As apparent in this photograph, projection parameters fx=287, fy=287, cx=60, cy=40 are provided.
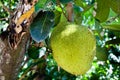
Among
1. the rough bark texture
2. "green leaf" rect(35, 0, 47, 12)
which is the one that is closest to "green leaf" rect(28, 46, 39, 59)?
the rough bark texture

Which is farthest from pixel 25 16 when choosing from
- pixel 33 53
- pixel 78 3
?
pixel 78 3

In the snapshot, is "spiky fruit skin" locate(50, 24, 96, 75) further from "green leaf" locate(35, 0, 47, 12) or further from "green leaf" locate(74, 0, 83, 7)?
"green leaf" locate(74, 0, 83, 7)

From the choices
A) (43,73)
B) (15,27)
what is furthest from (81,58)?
(43,73)

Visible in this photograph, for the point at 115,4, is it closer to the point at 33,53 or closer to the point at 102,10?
the point at 102,10

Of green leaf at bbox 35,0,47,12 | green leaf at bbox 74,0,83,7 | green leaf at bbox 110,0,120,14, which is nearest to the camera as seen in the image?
green leaf at bbox 35,0,47,12

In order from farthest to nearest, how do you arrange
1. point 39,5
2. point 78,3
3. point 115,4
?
point 78,3 < point 115,4 < point 39,5

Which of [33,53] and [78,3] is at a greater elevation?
[78,3]

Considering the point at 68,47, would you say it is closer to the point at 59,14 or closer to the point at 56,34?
the point at 56,34
